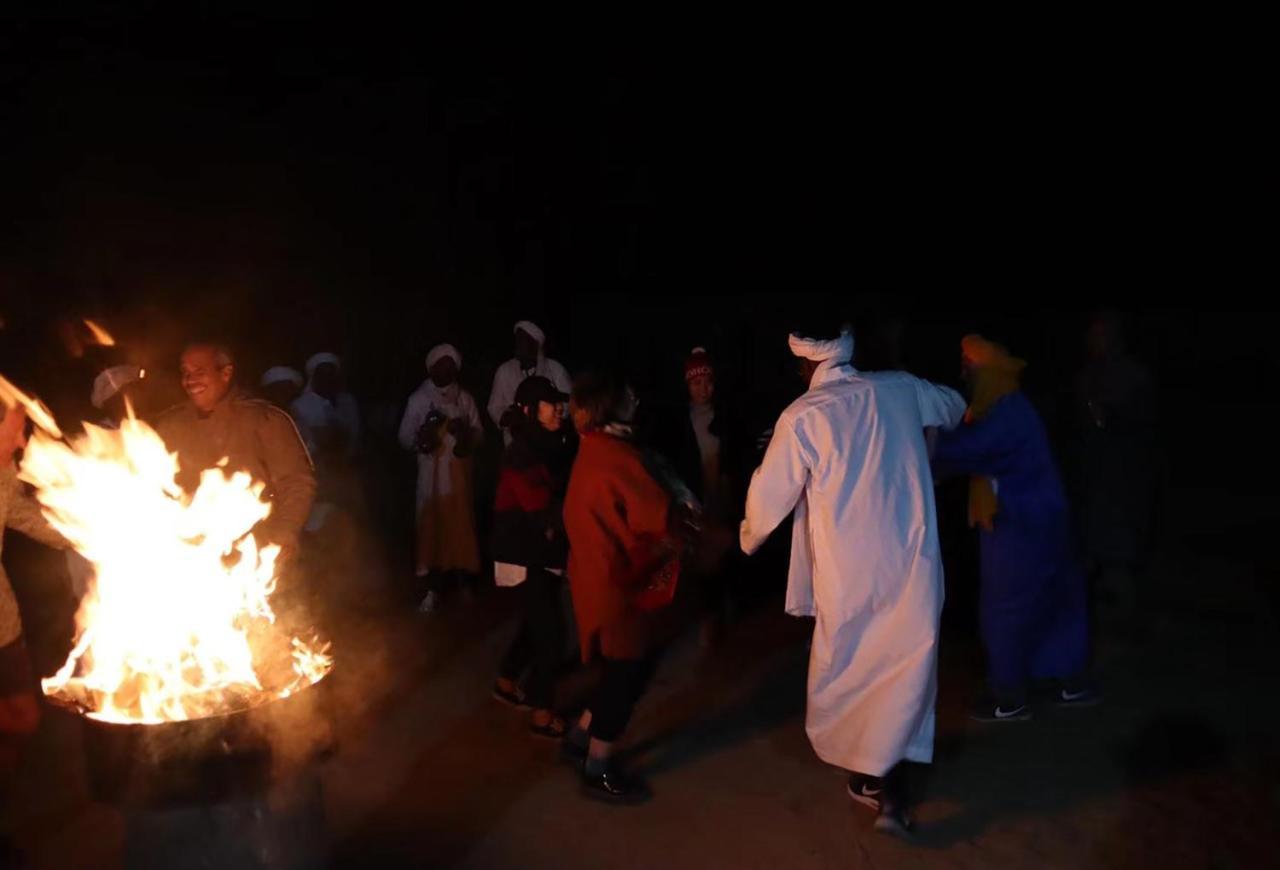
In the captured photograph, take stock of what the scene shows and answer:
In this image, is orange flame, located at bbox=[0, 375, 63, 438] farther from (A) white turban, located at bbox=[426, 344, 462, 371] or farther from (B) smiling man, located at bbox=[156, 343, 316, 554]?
(A) white turban, located at bbox=[426, 344, 462, 371]

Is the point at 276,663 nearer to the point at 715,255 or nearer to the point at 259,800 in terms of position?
the point at 259,800

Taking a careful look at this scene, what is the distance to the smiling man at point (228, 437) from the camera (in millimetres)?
5051

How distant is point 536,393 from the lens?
573 centimetres

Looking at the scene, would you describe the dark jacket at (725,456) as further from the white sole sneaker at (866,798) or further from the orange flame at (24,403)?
the orange flame at (24,403)

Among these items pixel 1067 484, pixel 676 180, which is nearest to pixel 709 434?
pixel 1067 484

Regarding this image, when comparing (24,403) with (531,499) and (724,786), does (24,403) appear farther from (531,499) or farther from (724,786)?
(724,786)

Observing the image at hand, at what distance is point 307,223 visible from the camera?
11.1 meters

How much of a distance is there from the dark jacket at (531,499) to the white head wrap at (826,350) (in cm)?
158

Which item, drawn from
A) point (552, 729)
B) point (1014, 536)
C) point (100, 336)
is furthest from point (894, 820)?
point (100, 336)

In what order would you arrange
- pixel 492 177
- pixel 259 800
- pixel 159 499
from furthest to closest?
pixel 492 177
pixel 159 499
pixel 259 800

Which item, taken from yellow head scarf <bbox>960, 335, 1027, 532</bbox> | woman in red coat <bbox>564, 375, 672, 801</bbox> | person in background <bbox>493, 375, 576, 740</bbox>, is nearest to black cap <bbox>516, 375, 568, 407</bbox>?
person in background <bbox>493, 375, 576, 740</bbox>

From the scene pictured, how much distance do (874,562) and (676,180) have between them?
17.5 metres

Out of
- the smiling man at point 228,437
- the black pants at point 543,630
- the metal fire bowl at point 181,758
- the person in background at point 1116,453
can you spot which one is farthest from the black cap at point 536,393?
the person in background at point 1116,453

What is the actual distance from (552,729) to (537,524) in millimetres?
1041
